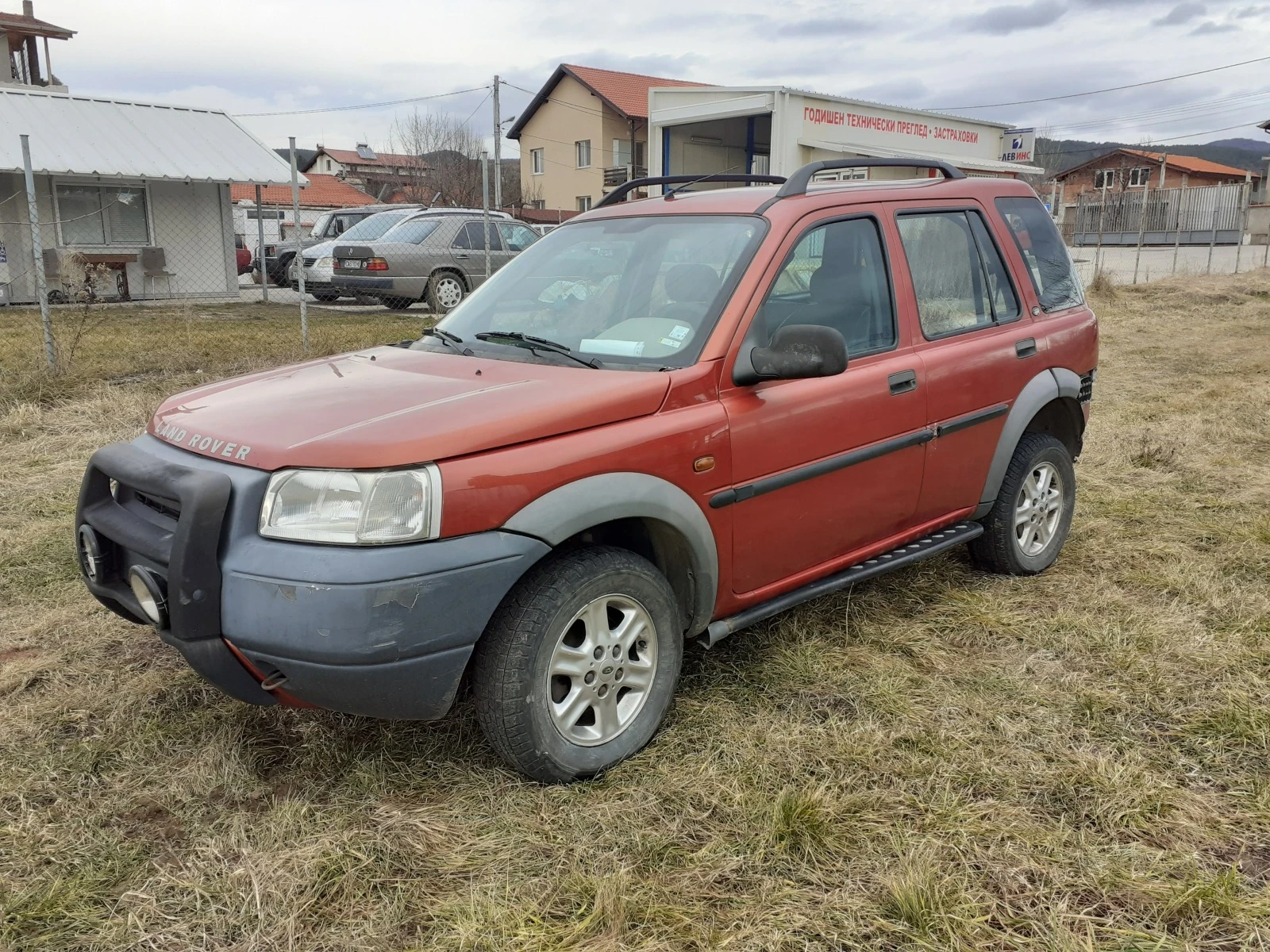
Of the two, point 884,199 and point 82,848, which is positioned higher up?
point 884,199

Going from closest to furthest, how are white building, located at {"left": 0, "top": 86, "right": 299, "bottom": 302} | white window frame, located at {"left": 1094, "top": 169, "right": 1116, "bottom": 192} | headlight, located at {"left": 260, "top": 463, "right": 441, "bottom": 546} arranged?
headlight, located at {"left": 260, "top": 463, "right": 441, "bottom": 546}, white building, located at {"left": 0, "top": 86, "right": 299, "bottom": 302}, white window frame, located at {"left": 1094, "top": 169, "right": 1116, "bottom": 192}

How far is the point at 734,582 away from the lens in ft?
11.0

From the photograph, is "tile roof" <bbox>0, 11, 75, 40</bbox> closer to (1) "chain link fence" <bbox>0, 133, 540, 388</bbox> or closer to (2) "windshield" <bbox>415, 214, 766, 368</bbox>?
(1) "chain link fence" <bbox>0, 133, 540, 388</bbox>

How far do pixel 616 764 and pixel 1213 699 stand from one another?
83.1 inches

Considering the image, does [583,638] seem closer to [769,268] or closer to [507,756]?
[507,756]

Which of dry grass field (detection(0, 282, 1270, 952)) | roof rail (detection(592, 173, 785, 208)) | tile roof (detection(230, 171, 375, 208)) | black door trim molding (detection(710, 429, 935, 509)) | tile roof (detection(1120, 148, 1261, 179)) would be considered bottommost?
dry grass field (detection(0, 282, 1270, 952))

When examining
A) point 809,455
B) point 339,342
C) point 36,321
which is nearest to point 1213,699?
point 809,455

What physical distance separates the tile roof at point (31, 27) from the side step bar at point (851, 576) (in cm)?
3580

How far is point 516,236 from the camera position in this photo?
15.5m

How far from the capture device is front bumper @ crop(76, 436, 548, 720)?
2.50 m

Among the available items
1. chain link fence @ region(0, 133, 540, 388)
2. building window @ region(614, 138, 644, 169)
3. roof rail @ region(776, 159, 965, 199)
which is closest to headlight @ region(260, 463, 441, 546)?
roof rail @ region(776, 159, 965, 199)

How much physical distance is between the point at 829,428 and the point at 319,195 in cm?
5404

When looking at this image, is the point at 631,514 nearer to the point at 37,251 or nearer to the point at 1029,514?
the point at 1029,514

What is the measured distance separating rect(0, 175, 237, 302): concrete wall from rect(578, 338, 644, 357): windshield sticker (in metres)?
17.7
